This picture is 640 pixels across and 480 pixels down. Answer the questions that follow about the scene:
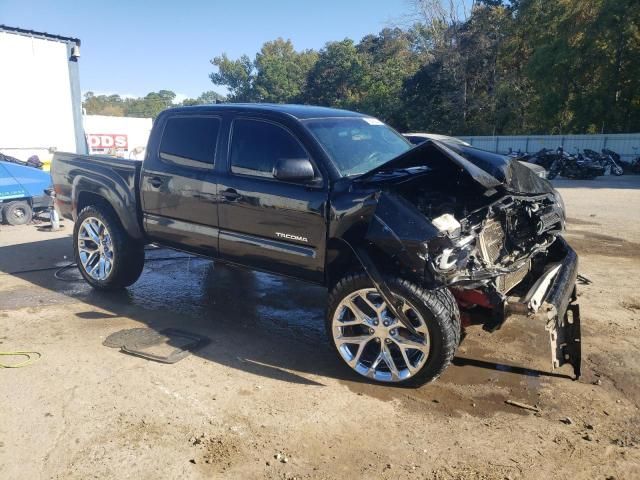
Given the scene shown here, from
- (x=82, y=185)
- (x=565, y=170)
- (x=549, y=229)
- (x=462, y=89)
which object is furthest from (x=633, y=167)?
(x=82, y=185)

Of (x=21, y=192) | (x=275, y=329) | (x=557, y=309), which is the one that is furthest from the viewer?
(x=21, y=192)

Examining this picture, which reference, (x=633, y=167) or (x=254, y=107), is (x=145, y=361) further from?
(x=633, y=167)

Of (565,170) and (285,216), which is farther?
(565,170)

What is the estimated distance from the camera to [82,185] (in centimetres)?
562

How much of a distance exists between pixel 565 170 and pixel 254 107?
2042cm

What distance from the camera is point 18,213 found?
31.9 feet

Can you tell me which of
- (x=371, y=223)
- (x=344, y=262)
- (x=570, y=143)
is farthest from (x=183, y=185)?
(x=570, y=143)

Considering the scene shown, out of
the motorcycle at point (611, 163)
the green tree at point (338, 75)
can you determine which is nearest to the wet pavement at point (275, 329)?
the motorcycle at point (611, 163)

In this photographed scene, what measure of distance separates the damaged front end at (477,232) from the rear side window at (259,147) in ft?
2.60

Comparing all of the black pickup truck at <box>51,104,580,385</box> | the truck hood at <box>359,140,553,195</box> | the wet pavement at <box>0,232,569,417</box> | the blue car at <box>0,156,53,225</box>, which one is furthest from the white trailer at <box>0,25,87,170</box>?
the truck hood at <box>359,140,553,195</box>

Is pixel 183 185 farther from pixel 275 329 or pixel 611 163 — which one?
pixel 611 163

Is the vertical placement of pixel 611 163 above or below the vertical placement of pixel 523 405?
above

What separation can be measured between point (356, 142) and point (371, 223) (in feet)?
3.82

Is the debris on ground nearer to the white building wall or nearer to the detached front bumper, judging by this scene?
the detached front bumper
